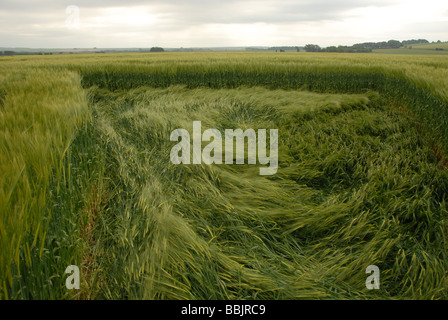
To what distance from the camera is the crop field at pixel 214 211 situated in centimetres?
148

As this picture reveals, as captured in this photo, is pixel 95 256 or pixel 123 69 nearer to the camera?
pixel 95 256

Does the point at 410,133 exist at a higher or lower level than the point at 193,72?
lower

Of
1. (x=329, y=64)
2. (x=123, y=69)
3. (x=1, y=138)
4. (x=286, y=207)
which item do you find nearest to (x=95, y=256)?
(x=1, y=138)

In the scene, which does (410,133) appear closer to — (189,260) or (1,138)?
(189,260)

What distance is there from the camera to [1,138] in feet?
5.60

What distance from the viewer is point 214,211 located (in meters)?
2.40

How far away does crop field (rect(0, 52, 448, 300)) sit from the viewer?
58.1 inches

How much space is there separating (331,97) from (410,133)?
2.96 m
